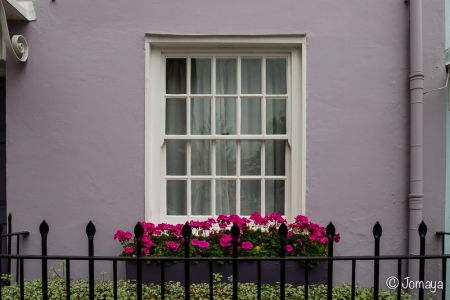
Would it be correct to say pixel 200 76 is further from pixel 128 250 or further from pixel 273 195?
pixel 128 250

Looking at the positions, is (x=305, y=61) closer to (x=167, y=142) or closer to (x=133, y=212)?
(x=167, y=142)

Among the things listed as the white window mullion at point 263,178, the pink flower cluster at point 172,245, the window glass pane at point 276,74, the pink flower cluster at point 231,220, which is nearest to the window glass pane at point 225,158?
the white window mullion at point 263,178

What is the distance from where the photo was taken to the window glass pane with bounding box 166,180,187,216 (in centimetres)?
410

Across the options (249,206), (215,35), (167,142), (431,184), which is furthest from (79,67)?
(431,184)

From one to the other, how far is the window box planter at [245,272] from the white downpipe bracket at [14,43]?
2.52 metres

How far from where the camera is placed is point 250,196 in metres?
4.10

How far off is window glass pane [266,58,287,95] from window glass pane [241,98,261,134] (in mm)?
210

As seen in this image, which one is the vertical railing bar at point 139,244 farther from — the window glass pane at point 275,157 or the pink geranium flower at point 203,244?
the window glass pane at point 275,157

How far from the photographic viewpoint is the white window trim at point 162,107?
388cm

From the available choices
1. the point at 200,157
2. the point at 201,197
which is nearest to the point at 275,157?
the point at 200,157

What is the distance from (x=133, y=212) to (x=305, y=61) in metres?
2.48

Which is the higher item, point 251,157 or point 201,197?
point 251,157

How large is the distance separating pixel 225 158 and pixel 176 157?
57cm

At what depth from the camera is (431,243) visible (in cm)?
385
